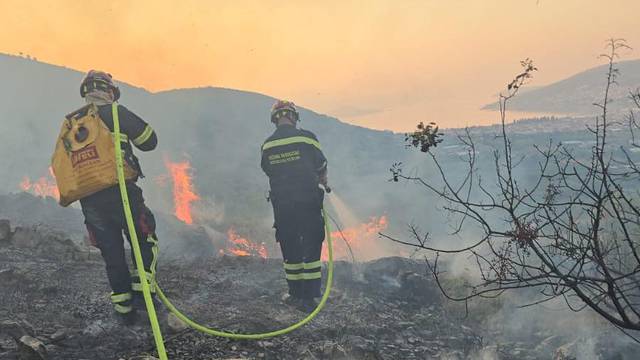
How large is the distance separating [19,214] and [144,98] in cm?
1473

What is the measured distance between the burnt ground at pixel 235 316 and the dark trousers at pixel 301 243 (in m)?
0.35

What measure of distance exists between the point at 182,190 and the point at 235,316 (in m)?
17.0

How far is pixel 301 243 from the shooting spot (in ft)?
17.7

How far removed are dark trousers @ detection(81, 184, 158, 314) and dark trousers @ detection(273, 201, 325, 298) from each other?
180 cm

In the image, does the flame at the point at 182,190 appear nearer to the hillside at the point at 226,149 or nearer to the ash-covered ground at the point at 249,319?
the hillside at the point at 226,149

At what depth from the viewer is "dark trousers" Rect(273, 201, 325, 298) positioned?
5.27m

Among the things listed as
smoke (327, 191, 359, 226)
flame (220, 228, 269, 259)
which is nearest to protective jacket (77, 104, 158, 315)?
flame (220, 228, 269, 259)

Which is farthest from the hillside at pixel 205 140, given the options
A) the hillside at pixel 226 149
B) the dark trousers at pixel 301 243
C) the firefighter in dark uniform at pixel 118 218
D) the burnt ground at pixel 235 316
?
the firefighter in dark uniform at pixel 118 218

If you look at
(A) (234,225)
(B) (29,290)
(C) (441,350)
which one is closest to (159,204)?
(A) (234,225)

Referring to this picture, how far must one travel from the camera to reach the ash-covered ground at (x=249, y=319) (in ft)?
12.0

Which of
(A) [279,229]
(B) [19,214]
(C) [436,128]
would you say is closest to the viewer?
(C) [436,128]

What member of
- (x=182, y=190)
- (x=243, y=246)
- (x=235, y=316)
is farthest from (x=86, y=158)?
(x=182, y=190)

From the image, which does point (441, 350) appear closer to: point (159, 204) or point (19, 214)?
point (19, 214)

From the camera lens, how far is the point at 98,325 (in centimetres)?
390
